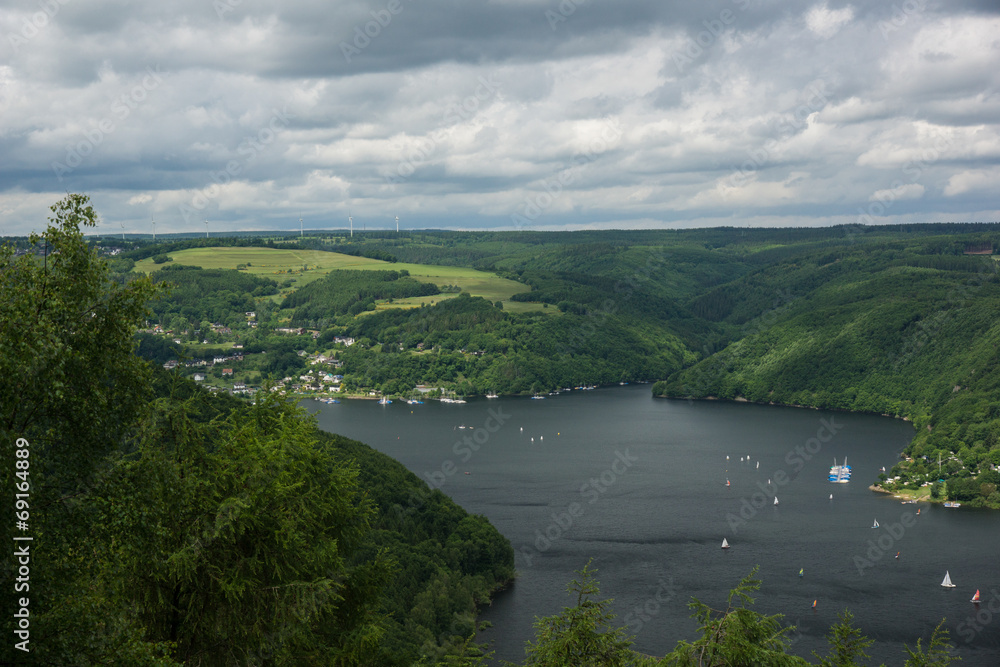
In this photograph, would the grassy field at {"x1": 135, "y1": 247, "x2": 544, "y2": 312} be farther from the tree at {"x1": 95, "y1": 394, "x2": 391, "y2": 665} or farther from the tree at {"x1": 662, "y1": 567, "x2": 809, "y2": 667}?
the tree at {"x1": 662, "y1": 567, "x2": 809, "y2": 667}

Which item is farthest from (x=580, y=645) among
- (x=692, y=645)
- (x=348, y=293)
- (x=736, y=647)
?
(x=348, y=293)

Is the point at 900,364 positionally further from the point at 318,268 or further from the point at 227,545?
the point at 227,545

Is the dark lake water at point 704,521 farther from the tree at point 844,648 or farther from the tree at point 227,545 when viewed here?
the tree at point 227,545

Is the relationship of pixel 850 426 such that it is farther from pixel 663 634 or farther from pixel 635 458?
pixel 663 634

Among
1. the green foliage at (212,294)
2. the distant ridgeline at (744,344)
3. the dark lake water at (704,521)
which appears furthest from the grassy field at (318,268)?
the dark lake water at (704,521)

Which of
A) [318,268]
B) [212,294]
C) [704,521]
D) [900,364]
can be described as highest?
[318,268]

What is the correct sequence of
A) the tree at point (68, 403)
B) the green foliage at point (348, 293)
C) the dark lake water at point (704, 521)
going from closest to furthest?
the tree at point (68, 403)
the dark lake water at point (704, 521)
the green foliage at point (348, 293)

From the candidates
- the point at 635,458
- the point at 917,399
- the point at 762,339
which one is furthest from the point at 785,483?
the point at 762,339
